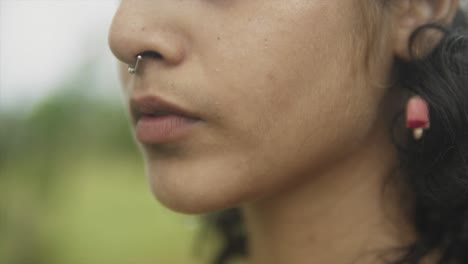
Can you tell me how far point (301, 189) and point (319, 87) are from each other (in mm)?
285

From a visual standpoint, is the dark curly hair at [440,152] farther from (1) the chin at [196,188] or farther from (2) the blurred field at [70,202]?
(2) the blurred field at [70,202]

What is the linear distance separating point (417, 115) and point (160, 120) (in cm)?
55

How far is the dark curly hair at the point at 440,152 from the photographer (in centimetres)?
135

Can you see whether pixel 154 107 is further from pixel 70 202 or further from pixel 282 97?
pixel 70 202

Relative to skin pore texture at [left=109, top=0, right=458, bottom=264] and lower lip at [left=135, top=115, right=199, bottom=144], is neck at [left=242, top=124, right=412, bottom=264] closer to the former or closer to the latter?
skin pore texture at [left=109, top=0, right=458, bottom=264]

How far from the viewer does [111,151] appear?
5.22 m

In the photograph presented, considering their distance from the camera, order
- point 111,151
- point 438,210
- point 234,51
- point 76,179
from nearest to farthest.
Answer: point 234,51 → point 438,210 → point 76,179 → point 111,151

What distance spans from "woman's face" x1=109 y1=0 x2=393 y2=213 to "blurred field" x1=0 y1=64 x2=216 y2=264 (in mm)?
2106

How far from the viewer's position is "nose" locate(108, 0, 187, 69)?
1.24m

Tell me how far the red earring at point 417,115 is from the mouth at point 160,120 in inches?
18.0

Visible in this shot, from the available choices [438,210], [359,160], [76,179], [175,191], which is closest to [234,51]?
[175,191]

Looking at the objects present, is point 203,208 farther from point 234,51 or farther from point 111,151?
point 111,151

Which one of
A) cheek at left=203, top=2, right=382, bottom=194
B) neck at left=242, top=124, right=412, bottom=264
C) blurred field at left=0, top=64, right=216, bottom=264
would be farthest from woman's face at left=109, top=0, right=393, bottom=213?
blurred field at left=0, top=64, right=216, bottom=264

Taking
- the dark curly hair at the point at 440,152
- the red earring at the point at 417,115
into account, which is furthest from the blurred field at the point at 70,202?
the red earring at the point at 417,115
